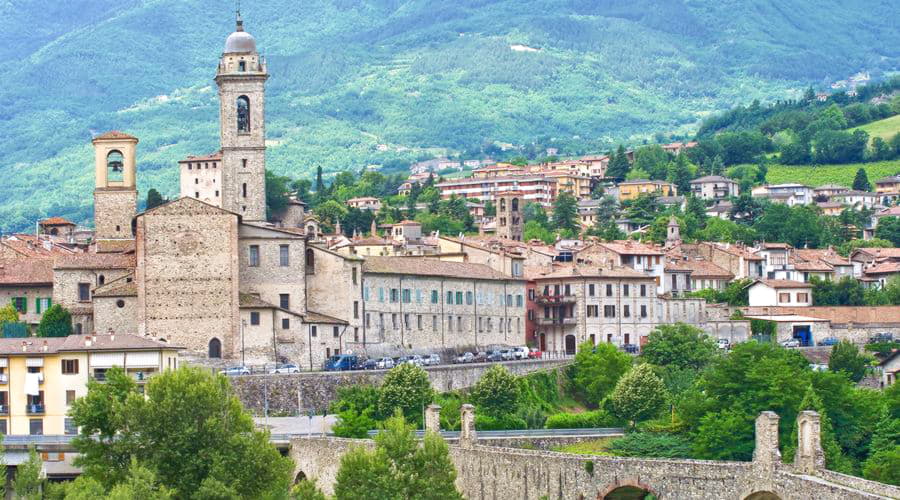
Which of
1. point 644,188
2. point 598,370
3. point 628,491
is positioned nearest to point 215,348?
point 598,370

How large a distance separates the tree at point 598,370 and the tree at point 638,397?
6563mm

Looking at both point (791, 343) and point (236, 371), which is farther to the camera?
point (791, 343)

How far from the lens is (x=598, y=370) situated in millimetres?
99750

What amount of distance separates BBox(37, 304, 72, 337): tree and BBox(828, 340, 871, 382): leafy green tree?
130ft

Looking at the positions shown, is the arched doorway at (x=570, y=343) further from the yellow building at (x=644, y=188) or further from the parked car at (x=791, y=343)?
the yellow building at (x=644, y=188)

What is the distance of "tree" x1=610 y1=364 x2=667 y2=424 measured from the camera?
8888cm

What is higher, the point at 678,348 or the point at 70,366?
the point at 70,366

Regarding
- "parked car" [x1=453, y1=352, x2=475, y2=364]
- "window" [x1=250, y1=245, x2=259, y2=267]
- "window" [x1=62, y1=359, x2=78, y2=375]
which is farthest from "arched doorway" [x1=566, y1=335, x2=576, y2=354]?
"window" [x1=62, y1=359, x2=78, y2=375]

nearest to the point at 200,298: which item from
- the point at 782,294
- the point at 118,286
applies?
the point at 118,286

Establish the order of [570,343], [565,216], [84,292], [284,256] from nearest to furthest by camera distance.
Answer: [84,292] < [284,256] < [570,343] < [565,216]

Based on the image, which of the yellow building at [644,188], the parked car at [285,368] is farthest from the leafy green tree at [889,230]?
the parked car at [285,368]

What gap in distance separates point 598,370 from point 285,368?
658 inches

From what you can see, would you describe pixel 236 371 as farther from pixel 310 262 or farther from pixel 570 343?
pixel 570 343

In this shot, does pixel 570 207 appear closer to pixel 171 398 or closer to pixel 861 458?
pixel 861 458
